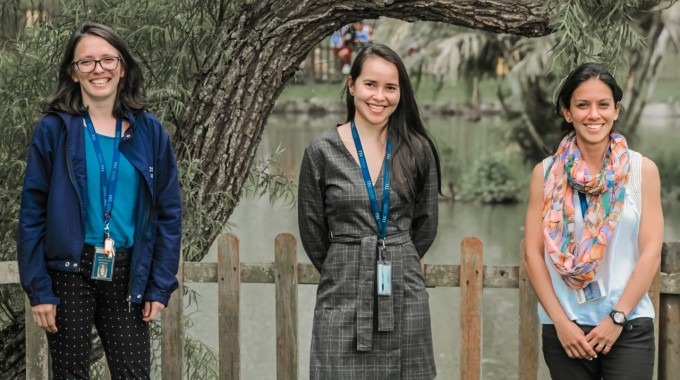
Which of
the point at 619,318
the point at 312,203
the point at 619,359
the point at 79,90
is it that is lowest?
the point at 619,359

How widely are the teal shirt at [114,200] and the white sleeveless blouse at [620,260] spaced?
4.20ft

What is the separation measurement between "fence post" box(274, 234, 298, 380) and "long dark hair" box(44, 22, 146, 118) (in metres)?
0.86

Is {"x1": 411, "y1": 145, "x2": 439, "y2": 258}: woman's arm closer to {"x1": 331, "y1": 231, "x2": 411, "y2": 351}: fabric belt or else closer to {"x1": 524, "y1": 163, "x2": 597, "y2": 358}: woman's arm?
{"x1": 331, "y1": 231, "x2": 411, "y2": 351}: fabric belt

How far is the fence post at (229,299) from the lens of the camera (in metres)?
3.94

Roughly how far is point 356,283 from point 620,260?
0.76 m

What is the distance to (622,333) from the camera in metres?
3.04

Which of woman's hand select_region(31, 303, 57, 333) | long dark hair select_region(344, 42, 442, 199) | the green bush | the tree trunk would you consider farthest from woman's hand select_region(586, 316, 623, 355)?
the green bush

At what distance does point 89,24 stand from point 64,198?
1.75 ft

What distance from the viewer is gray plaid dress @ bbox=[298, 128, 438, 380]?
125 inches

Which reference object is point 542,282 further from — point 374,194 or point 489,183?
point 489,183

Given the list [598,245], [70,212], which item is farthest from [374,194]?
[70,212]

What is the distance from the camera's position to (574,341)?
3.04 m

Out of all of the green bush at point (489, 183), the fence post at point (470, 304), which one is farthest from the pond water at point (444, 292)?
the fence post at point (470, 304)

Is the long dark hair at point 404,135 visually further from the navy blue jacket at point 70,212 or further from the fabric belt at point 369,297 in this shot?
the navy blue jacket at point 70,212
